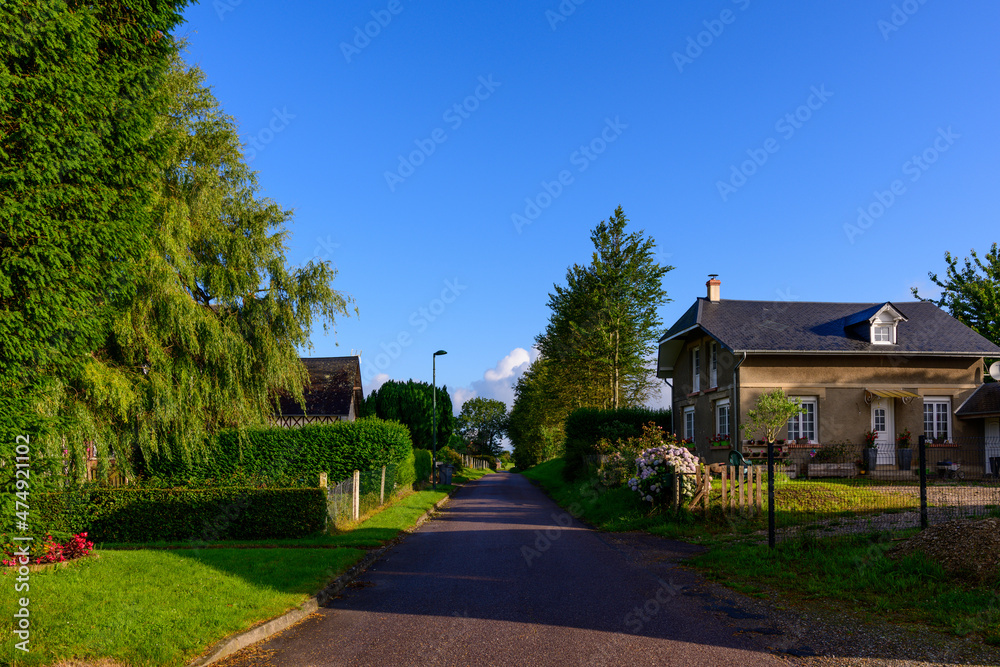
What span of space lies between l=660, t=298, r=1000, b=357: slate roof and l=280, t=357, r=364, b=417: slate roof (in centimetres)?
2478

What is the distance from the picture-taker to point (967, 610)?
7.60 metres

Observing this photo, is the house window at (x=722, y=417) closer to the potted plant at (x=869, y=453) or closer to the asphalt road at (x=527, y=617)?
the potted plant at (x=869, y=453)

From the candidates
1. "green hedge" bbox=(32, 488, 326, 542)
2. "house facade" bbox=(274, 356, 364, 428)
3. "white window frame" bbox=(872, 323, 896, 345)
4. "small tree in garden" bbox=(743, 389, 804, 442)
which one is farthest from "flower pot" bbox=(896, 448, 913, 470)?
"house facade" bbox=(274, 356, 364, 428)

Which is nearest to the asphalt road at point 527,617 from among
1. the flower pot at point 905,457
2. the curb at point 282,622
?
the curb at point 282,622

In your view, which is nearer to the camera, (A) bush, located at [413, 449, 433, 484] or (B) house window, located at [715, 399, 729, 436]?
→ (B) house window, located at [715, 399, 729, 436]

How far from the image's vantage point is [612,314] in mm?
41938

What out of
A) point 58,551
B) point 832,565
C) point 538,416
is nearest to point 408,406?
point 538,416

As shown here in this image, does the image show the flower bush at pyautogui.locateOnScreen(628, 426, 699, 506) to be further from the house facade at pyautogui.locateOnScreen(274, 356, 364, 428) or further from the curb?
the house facade at pyautogui.locateOnScreen(274, 356, 364, 428)

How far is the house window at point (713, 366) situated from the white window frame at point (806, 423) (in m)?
3.24

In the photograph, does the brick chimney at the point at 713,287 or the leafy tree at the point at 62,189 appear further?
the brick chimney at the point at 713,287

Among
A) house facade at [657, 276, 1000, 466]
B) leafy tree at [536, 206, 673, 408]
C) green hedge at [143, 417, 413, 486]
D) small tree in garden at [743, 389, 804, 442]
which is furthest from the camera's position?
leafy tree at [536, 206, 673, 408]

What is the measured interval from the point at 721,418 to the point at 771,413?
3.86 meters

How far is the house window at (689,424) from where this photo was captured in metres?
31.6

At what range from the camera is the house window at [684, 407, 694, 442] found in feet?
104
